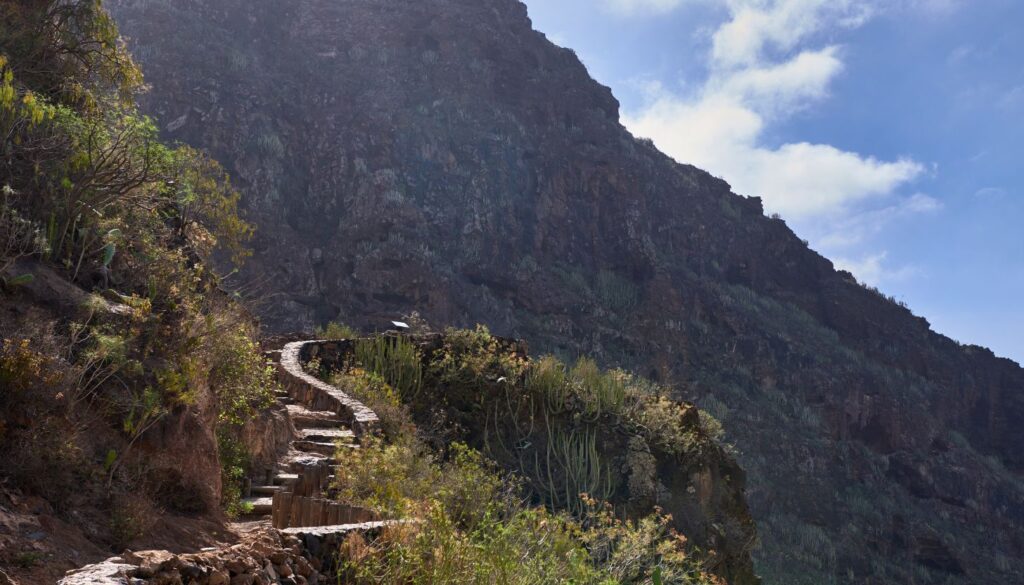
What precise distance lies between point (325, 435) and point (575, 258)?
35.5m

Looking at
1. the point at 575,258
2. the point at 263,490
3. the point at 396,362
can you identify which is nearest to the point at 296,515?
the point at 263,490

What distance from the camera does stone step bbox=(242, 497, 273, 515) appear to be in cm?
655

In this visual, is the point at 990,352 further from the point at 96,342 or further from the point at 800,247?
the point at 96,342

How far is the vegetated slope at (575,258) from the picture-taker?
3572cm

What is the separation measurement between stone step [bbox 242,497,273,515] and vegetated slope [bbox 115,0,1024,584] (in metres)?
24.8

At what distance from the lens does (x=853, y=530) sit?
1341 inches

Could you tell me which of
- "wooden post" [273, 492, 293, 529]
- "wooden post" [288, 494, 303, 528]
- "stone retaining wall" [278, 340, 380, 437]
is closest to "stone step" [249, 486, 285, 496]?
"wooden post" [273, 492, 293, 529]

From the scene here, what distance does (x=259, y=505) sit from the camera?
6.67m

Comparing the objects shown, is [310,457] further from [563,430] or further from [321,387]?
[563,430]

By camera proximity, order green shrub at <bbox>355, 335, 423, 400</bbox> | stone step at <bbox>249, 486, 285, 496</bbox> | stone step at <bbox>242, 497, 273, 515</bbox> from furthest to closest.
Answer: green shrub at <bbox>355, 335, 423, 400</bbox> → stone step at <bbox>249, 486, 285, 496</bbox> → stone step at <bbox>242, 497, 273, 515</bbox>

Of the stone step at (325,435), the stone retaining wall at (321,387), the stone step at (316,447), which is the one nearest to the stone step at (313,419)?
the stone retaining wall at (321,387)

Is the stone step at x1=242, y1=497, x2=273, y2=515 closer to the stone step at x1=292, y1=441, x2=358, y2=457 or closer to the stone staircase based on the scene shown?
the stone staircase

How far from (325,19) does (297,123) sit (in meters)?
10.3

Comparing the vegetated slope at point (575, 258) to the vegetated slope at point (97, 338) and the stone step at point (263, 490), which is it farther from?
the vegetated slope at point (97, 338)
